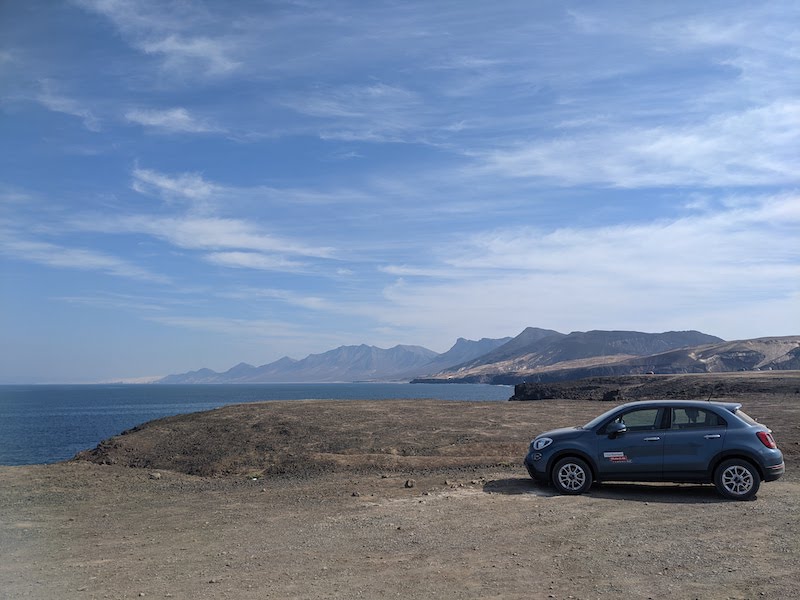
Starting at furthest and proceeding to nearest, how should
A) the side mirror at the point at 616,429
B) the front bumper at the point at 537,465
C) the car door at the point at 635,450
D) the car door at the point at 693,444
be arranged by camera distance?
1. the front bumper at the point at 537,465
2. the side mirror at the point at 616,429
3. the car door at the point at 635,450
4. the car door at the point at 693,444

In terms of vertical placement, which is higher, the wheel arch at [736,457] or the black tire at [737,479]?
the wheel arch at [736,457]

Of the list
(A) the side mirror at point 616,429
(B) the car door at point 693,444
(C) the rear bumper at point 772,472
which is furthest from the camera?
(A) the side mirror at point 616,429

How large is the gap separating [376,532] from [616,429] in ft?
16.9

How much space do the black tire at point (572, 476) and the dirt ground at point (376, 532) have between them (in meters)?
0.30

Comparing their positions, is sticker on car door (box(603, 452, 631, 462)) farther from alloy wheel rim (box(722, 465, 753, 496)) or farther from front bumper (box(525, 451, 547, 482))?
alloy wheel rim (box(722, 465, 753, 496))

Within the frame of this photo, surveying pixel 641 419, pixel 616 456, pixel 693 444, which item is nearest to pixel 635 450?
pixel 616 456

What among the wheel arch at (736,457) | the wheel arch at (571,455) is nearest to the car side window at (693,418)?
the wheel arch at (736,457)

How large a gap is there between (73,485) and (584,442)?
11.5m

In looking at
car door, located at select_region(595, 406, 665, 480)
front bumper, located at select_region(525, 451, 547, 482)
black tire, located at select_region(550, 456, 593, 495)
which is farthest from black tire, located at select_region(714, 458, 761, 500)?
front bumper, located at select_region(525, 451, 547, 482)

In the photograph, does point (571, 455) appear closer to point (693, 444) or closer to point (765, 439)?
point (693, 444)

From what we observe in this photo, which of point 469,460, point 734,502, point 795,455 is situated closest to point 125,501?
point 469,460

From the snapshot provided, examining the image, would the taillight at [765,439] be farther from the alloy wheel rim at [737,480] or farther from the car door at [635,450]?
the car door at [635,450]

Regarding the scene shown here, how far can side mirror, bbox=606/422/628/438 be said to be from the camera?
1255cm

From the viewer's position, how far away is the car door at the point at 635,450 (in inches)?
486
